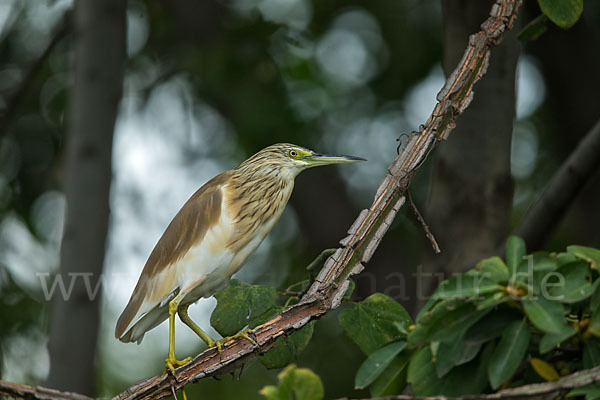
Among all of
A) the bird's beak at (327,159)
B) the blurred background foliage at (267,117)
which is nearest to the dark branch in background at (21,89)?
the blurred background foliage at (267,117)

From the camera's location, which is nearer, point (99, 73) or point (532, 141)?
point (99, 73)

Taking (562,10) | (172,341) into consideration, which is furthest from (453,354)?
(562,10)

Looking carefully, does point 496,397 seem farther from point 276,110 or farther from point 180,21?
point 180,21

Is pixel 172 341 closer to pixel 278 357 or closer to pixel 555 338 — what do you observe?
pixel 278 357

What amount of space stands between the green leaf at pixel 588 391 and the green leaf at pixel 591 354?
14 cm

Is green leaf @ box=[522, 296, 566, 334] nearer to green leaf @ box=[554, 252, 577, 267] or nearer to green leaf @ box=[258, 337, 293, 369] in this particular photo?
green leaf @ box=[554, 252, 577, 267]

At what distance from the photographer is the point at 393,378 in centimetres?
203

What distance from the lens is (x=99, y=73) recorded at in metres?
4.47

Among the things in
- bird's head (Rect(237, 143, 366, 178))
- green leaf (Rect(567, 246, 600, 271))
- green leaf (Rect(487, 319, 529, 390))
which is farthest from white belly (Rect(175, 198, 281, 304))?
green leaf (Rect(567, 246, 600, 271))

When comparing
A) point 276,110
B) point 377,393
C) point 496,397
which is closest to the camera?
point 496,397

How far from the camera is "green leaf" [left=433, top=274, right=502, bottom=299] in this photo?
171 cm

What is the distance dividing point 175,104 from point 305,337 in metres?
4.57

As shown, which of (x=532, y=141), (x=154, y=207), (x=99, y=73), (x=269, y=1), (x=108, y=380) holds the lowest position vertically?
(x=108, y=380)

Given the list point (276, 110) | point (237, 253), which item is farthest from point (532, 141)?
point (237, 253)
